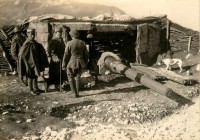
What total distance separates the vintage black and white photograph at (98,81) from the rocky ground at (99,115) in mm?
19

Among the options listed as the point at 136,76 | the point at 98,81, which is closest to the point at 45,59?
the point at 98,81

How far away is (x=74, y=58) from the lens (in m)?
7.75

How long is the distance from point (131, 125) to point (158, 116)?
82 centimetres

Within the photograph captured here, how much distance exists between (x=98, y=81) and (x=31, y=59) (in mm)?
2364

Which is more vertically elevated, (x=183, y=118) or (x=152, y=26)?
(x=152, y=26)

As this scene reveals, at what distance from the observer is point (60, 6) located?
16391 mm

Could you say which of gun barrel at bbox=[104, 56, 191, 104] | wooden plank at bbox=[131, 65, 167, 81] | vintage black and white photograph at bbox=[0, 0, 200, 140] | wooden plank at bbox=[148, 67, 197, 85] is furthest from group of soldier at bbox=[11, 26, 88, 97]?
wooden plank at bbox=[148, 67, 197, 85]

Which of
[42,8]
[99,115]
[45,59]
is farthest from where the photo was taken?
[42,8]

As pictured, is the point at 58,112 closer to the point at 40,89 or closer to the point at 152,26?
the point at 40,89

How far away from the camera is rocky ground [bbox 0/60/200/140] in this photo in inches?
232

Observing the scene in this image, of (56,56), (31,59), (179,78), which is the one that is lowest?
(179,78)

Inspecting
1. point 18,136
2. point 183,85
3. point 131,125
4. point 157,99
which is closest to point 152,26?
point 183,85

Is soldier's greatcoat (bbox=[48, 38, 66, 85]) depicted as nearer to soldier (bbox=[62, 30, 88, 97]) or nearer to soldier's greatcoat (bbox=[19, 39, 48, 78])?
soldier's greatcoat (bbox=[19, 39, 48, 78])

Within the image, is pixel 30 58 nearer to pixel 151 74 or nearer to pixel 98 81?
pixel 98 81
